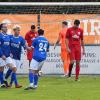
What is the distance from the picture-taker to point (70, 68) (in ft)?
75.8

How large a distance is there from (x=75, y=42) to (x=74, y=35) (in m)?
0.25

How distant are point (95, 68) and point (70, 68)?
7.63 feet

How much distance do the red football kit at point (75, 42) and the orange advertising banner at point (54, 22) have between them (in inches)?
115

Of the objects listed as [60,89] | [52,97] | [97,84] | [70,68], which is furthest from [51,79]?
[52,97]

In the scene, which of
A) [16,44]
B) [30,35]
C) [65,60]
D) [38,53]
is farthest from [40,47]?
[30,35]

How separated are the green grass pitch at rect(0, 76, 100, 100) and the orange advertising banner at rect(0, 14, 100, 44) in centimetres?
293

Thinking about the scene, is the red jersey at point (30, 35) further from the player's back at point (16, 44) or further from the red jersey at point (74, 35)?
the player's back at point (16, 44)

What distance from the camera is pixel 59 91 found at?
1894 cm

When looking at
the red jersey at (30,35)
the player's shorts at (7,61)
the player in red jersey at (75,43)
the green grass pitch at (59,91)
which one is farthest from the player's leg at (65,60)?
the player's shorts at (7,61)

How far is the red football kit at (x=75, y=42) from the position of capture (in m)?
22.6

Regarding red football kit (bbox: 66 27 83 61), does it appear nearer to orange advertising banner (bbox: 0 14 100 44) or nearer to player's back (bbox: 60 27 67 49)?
player's back (bbox: 60 27 67 49)

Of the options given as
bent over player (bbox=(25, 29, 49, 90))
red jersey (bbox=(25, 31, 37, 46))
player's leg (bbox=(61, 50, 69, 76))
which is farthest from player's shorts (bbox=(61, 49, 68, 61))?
bent over player (bbox=(25, 29, 49, 90))

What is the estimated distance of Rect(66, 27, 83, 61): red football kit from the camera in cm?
2261

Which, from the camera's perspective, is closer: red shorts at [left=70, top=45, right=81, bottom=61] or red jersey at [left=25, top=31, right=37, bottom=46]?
red shorts at [left=70, top=45, right=81, bottom=61]
